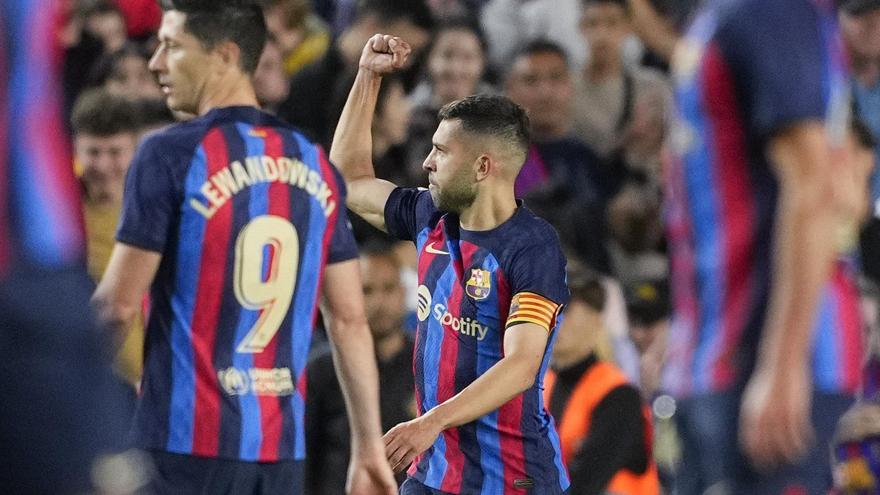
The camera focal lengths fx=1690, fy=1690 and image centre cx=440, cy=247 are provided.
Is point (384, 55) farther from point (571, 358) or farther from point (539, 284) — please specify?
point (571, 358)

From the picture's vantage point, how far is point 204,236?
4.76 meters

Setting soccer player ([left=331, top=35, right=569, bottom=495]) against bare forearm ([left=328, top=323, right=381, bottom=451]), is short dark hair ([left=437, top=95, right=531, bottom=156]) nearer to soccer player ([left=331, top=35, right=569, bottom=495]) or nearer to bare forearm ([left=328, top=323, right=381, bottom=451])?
soccer player ([left=331, top=35, right=569, bottom=495])

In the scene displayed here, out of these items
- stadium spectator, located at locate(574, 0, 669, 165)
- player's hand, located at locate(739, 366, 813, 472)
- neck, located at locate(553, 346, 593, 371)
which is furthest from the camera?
stadium spectator, located at locate(574, 0, 669, 165)

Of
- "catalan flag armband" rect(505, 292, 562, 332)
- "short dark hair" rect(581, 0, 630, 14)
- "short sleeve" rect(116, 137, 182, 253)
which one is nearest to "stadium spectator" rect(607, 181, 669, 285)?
"short dark hair" rect(581, 0, 630, 14)

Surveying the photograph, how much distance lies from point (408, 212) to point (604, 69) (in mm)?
4495

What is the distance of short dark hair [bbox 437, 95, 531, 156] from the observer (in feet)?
17.7

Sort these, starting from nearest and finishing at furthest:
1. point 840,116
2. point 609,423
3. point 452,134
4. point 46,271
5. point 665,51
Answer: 1. point 46,271
2. point 840,116
3. point 452,134
4. point 609,423
5. point 665,51

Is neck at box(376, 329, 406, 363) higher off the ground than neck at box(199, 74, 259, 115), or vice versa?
neck at box(199, 74, 259, 115)

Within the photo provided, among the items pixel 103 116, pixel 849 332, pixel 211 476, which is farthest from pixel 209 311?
pixel 103 116

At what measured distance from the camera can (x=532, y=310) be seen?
5.07 m

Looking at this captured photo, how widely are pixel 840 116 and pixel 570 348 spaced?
3.61m

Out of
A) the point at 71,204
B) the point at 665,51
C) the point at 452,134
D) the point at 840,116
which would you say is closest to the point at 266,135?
the point at 452,134

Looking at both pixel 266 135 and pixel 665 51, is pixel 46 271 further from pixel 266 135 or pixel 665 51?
pixel 665 51

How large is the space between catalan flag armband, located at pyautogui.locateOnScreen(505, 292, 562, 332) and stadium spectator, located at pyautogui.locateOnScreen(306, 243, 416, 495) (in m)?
2.01
